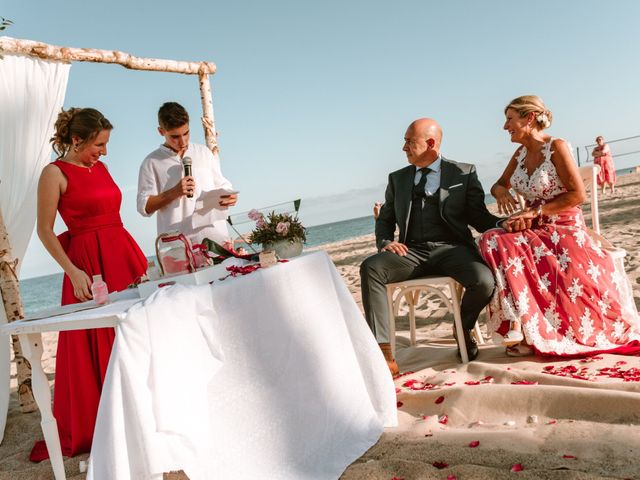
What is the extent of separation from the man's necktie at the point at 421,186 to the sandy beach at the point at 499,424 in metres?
1.15

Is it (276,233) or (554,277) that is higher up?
(276,233)

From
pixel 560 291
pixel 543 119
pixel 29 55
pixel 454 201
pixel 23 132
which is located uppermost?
pixel 29 55

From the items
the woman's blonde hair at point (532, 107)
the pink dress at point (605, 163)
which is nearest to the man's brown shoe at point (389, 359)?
the woman's blonde hair at point (532, 107)

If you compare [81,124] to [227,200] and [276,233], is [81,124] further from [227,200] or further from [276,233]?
[276,233]

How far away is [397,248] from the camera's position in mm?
3771

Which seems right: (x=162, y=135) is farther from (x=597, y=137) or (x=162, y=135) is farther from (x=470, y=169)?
(x=597, y=137)

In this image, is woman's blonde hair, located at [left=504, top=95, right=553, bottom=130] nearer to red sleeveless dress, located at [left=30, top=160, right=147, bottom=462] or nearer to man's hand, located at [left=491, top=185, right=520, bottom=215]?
man's hand, located at [left=491, top=185, right=520, bottom=215]

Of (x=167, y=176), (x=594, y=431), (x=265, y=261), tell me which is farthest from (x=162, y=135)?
(x=594, y=431)

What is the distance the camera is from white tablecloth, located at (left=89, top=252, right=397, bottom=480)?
71.1 inches

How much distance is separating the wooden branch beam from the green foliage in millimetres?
2723

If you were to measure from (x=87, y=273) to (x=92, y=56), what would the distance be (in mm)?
2351

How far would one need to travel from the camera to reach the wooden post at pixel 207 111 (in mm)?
5586

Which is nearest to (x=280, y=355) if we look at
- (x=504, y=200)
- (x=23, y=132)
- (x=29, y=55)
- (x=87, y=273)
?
(x=87, y=273)

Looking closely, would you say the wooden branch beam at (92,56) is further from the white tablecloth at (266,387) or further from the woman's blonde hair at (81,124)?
the white tablecloth at (266,387)
